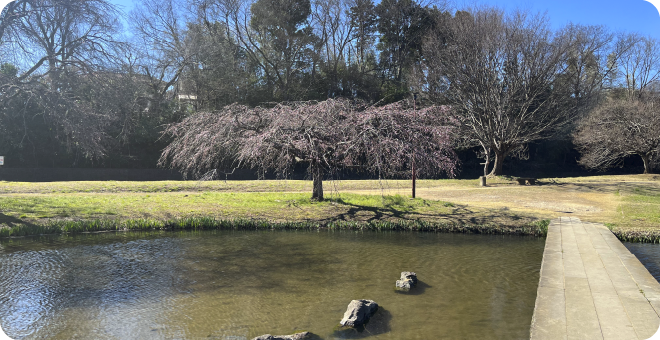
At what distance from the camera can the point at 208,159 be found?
47.1 feet

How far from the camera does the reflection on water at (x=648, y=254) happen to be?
9.33m

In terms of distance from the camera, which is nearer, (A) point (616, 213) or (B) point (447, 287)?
(B) point (447, 287)

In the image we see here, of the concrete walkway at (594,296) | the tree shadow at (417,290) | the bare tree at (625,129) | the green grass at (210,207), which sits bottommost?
the tree shadow at (417,290)

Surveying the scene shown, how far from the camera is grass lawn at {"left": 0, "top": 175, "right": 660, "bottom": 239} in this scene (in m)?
14.3

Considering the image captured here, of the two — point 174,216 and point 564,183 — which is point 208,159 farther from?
point 564,183

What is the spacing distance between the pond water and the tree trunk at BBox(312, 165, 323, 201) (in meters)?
3.61

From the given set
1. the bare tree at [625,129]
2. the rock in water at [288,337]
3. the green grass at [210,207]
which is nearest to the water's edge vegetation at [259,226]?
the green grass at [210,207]

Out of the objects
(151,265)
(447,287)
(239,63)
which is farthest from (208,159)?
(239,63)

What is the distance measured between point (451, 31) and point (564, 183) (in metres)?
12.2

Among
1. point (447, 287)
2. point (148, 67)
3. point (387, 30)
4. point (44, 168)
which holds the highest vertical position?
point (387, 30)

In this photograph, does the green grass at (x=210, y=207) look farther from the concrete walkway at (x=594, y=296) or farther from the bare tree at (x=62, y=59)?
the concrete walkway at (x=594, y=296)

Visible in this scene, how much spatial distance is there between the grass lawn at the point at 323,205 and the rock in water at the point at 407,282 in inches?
239

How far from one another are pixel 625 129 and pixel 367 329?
30.1m

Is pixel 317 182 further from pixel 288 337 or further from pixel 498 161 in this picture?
pixel 498 161
